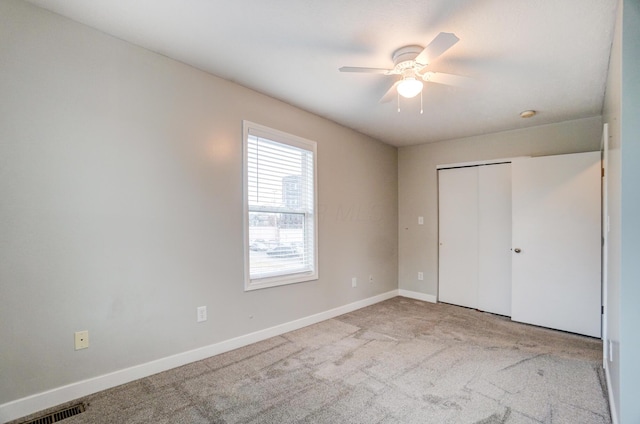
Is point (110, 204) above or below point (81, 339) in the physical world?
above

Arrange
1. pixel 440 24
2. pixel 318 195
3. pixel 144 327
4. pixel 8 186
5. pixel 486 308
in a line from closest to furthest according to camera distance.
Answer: pixel 8 186 → pixel 440 24 → pixel 144 327 → pixel 318 195 → pixel 486 308

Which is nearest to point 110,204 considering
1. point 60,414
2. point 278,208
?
point 60,414

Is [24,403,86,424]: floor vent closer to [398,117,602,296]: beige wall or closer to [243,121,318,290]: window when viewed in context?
[243,121,318,290]: window

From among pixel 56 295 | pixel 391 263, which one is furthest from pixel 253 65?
pixel 391 263

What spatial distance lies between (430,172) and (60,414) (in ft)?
15.7

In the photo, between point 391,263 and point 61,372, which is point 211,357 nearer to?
point 61,372

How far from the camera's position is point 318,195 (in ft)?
12.1

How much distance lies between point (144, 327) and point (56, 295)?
1.99 feet

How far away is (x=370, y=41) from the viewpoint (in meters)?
2.14

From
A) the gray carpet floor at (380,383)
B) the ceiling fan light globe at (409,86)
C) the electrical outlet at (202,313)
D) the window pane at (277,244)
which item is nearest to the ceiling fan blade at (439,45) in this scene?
the ceiling fan light globe at (409,86)

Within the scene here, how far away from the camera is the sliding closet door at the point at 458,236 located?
171 inches

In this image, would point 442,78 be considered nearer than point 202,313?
Yes

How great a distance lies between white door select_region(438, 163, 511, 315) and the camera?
407 cm

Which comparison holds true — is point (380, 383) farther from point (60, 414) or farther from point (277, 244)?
point (60, 414)
